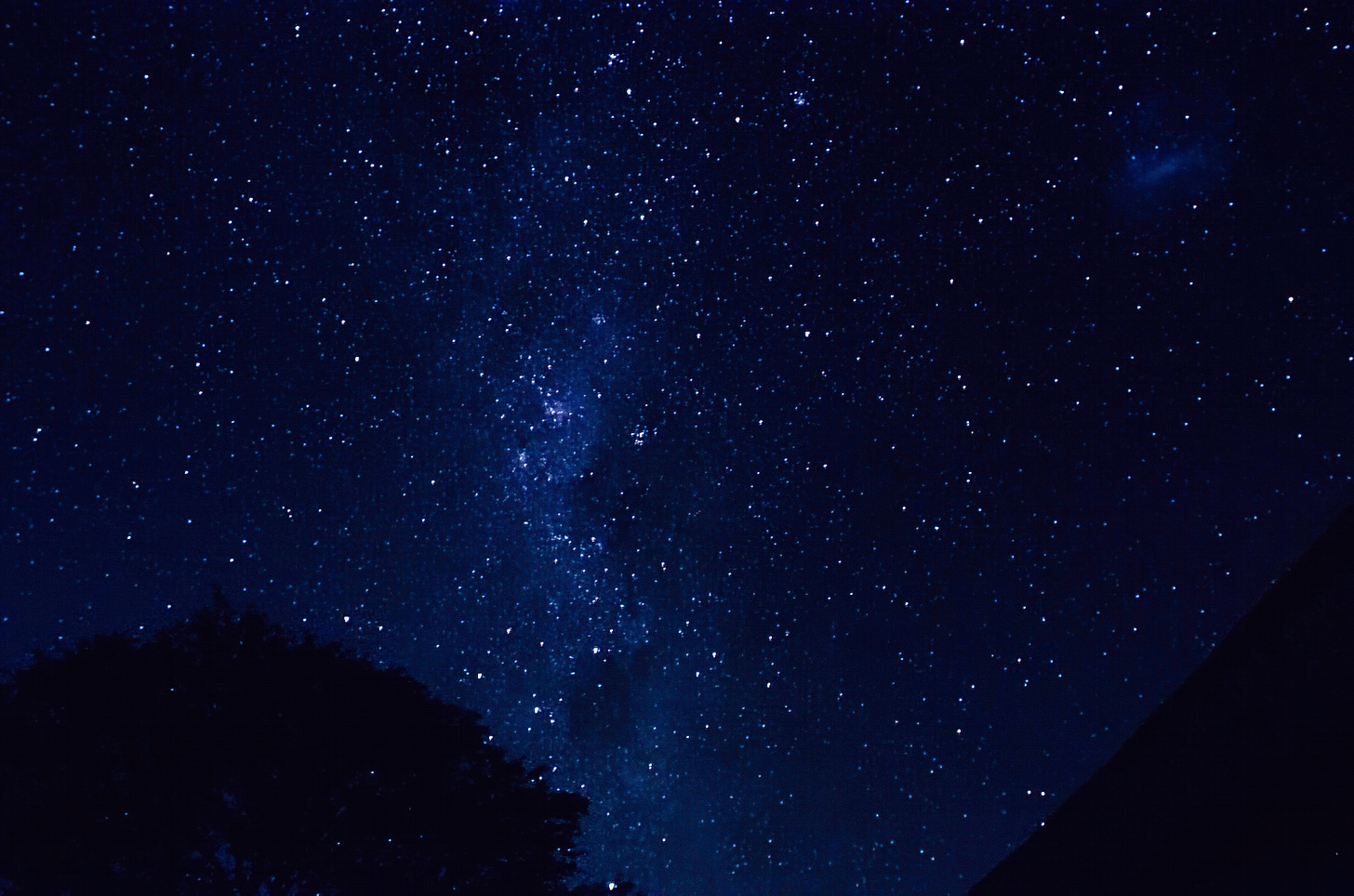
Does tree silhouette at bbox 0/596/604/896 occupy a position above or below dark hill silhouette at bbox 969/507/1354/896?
above

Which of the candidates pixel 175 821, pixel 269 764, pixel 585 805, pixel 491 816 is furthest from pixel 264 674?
pixel 585 805

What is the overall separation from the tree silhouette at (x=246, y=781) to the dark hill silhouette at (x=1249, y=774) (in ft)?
37.0

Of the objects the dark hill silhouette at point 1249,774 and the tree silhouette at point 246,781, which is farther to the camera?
the tree silhouette at point 246,781

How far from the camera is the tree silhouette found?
39.0ft

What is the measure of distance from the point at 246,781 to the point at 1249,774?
42.0 feet

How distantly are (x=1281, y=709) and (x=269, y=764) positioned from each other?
13.0 m

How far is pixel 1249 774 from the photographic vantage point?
3727mm

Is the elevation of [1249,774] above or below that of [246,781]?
below

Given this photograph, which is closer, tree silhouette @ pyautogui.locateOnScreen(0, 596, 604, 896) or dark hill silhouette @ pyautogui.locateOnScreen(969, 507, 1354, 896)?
dark hill silhouette @ pyautogui.locateOnScreen(969, 507, 1354, 896)

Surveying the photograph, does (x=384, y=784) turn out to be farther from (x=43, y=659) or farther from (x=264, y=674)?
(x=43, y=659)

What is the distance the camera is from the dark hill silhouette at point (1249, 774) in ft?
10.9

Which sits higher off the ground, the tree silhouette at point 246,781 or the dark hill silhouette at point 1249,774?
the tree silhouette at point 246,781

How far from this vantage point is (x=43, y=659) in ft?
42.3

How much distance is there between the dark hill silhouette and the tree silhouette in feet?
37.0
